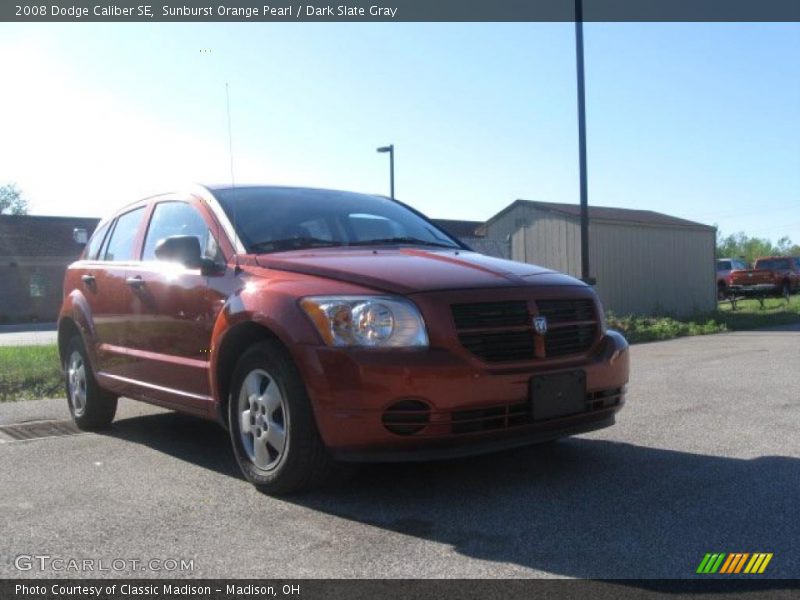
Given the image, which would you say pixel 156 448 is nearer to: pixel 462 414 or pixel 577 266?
pixel 462 414

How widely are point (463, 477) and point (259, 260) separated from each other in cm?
168

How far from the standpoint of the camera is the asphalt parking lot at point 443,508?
3.40 metres

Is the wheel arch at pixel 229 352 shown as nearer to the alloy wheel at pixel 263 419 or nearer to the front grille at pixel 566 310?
the alloy wheel at pixel 263 419

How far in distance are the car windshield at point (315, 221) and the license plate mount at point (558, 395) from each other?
5.17 ft

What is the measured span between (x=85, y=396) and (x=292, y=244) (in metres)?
2.58

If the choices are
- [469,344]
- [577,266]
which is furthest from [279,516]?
[577,266]

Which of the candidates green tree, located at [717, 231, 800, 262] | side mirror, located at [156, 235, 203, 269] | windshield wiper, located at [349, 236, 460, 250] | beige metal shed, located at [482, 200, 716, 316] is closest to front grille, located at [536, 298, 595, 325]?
windshield wiper, located at [349, 236, 460, 250]

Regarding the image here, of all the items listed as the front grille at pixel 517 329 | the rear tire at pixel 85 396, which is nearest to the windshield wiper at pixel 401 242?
the front grille at pixel 517 329

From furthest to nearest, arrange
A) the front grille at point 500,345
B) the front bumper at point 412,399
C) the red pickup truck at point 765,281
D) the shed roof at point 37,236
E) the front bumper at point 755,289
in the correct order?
the shed roof at point 37,236, the red pickup truck at point 765,281, the front bumper at point 755,289, the front grille at point 500,345, the front bumper at point 412,399

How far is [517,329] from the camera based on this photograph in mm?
4238

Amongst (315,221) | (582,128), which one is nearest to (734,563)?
(315,221)

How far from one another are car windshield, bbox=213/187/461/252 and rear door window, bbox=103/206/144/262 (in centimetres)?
113

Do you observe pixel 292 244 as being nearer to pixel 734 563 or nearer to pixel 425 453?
pixel 425 453

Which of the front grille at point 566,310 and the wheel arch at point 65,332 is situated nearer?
the front grille at point 566,310
